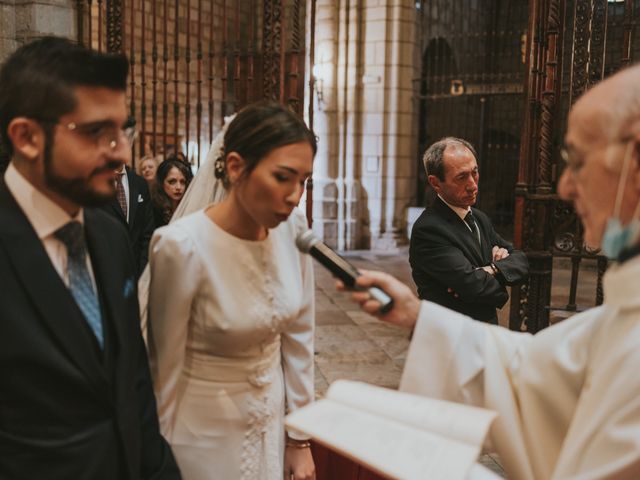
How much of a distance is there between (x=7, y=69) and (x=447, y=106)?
1133 cm

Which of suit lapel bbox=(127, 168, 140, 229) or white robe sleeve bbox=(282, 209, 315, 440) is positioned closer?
white robe sleeve bbox=(282, 209, 315, 440)

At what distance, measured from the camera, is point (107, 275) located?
4.35ft

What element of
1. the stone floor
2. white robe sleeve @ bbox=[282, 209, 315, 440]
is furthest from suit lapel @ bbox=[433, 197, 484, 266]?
white robe sleeve @ bbox=[282, 209, 315, 440]

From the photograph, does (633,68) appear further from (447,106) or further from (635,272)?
(447,106)

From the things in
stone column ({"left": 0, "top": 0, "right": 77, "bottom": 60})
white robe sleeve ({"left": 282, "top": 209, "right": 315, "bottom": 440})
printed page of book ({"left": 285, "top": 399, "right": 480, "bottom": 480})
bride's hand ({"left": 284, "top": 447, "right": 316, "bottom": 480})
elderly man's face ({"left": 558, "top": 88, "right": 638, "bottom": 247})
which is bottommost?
bride's hand ({"left": 284, "top": 447, "right": 316, "bottom": 480})

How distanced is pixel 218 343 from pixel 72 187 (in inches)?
22.0

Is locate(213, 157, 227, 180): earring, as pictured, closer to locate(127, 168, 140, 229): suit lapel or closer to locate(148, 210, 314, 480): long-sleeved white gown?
locate(148, 210, 314, 480): long-sleeved white gown

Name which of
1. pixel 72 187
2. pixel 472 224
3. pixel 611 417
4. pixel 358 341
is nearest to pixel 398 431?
pixel 611 417

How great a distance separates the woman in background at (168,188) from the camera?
4.30 meters

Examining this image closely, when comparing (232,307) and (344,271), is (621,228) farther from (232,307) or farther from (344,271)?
(232,307)

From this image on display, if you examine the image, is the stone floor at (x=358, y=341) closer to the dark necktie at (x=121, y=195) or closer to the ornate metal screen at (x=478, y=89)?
the dark necktie at (x=121, y=195)

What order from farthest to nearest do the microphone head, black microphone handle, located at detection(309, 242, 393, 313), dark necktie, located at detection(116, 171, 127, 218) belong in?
dark necktie, located at detection(116, 171, 127, 218) < the microphone head < black microphone handle, located at detection(309, 242, 393, 313)

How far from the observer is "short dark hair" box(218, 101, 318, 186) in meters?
1.61

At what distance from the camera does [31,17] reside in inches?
211
